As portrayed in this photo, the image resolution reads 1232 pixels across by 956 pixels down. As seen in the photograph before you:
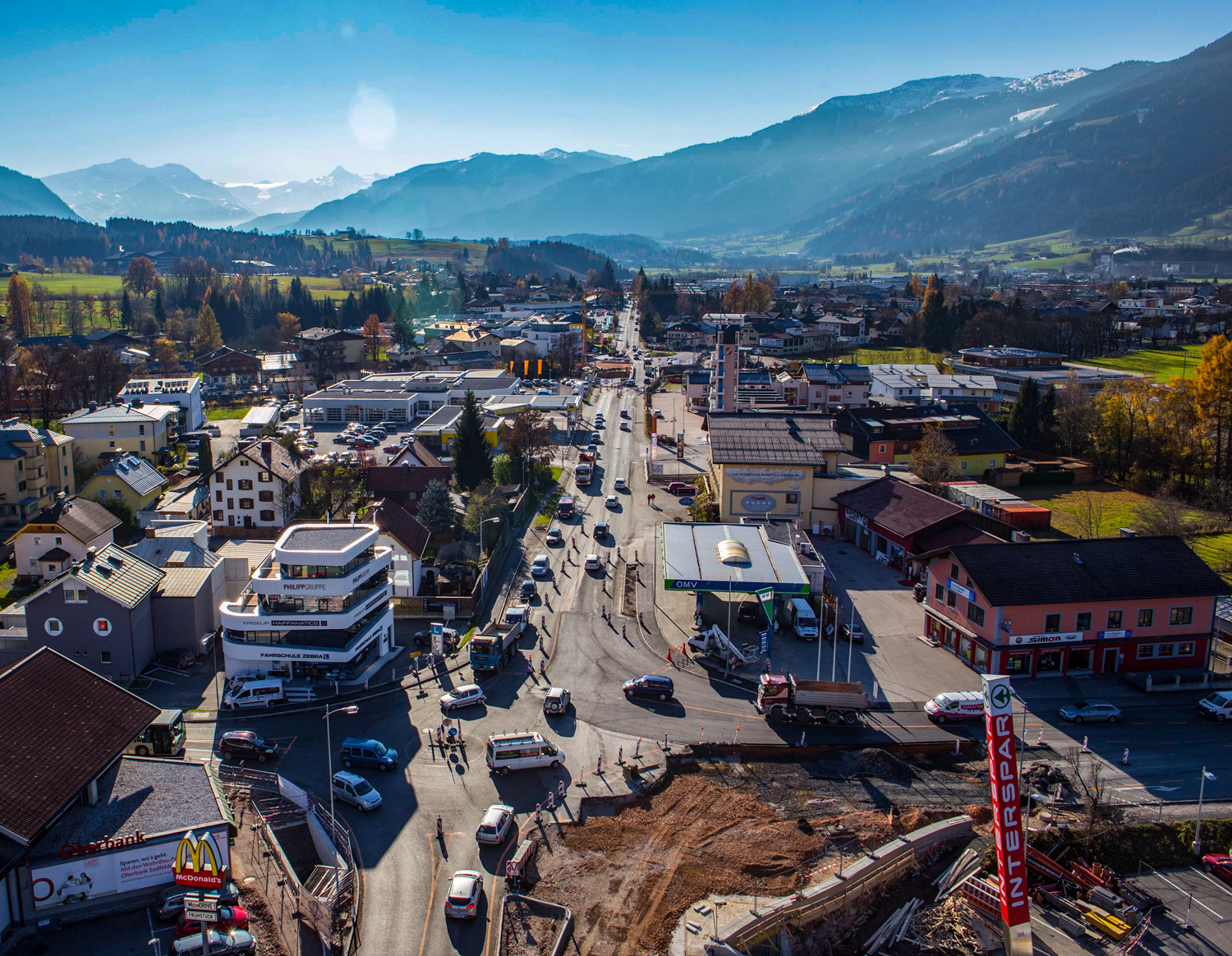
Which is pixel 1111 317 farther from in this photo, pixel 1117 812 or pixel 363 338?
pixel 1117 812

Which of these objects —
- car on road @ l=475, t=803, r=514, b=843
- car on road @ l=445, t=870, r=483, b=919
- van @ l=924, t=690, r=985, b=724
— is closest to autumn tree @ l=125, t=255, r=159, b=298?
car on road @ l=475, t=803, r=514, b=843

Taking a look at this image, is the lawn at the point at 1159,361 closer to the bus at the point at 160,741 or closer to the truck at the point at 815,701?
the truck at the point at 815,701

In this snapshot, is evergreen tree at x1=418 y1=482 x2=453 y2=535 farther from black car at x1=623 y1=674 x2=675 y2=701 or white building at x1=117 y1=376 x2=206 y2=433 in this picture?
white building at x1=117 y1=376 x2=206 y2=433

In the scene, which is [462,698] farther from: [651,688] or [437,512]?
[437,512]

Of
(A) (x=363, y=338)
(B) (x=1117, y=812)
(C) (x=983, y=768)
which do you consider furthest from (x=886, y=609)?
(A) (x=363, y=338)

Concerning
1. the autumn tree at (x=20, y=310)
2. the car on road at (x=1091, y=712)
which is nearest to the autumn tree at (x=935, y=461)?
the car on road at (x=1091, y=712)

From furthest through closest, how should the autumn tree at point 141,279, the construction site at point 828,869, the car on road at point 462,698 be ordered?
the autumn tree at point 141,279
the car on road at point 462,698
the construction site at point 828,869
